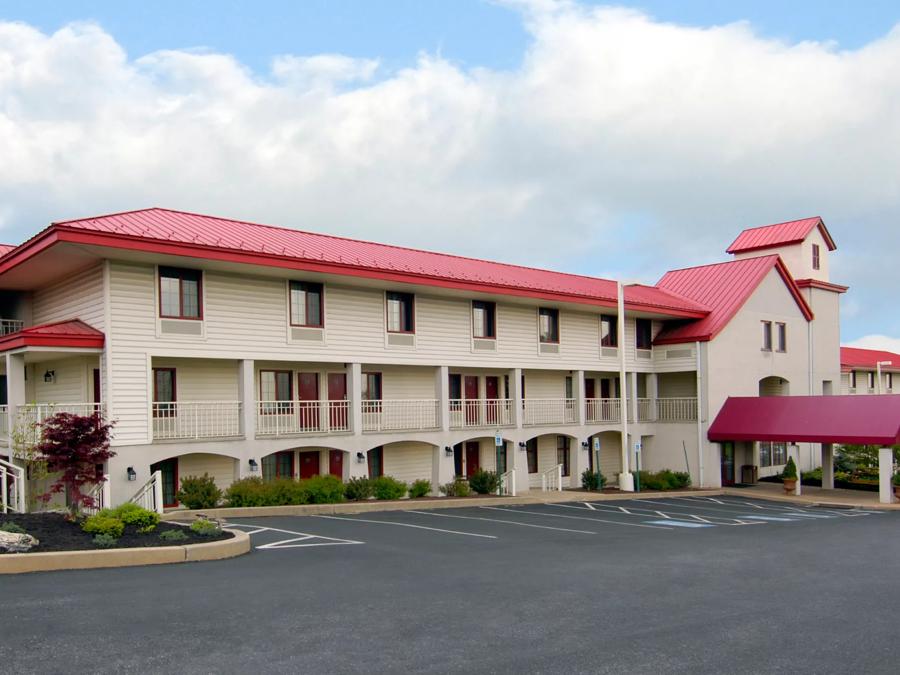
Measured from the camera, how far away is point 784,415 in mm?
36250

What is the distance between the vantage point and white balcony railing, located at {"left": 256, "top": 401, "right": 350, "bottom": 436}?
1000 inches

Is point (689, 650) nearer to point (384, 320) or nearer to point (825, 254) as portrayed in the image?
point (384, 320)

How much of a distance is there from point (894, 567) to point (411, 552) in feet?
27.6

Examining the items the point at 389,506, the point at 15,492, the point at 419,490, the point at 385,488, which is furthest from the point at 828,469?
the point at 15,492

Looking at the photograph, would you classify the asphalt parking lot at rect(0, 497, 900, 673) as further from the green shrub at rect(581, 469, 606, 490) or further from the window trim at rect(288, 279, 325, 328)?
the green shrub at rect(581, 469, 606, 490)

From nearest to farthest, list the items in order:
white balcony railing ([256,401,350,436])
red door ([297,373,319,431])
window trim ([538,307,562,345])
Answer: white balcony railing ([256,401,350,436]), red door ([297,373,319,431]), window trim ([538,307,562,345])

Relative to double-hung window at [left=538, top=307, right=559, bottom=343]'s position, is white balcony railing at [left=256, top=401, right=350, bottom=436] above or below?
below

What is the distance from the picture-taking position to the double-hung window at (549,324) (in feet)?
112

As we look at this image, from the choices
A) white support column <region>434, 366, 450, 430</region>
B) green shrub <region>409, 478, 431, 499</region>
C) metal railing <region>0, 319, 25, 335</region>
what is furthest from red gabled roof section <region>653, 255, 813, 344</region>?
metal railing <region>0, 319, 25, 335</region>

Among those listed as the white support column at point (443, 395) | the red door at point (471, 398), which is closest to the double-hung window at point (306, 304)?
the white support column at point (443, 395)

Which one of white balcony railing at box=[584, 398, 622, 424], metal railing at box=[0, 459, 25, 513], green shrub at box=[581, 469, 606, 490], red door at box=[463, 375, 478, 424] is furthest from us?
white balcony railing at box=[584, 398, 622, 424]

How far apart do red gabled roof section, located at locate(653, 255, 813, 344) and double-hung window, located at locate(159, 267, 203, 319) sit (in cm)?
2233

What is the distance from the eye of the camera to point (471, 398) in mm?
33031

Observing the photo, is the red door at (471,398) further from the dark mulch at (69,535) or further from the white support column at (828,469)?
the dark mulch at (69,535)
